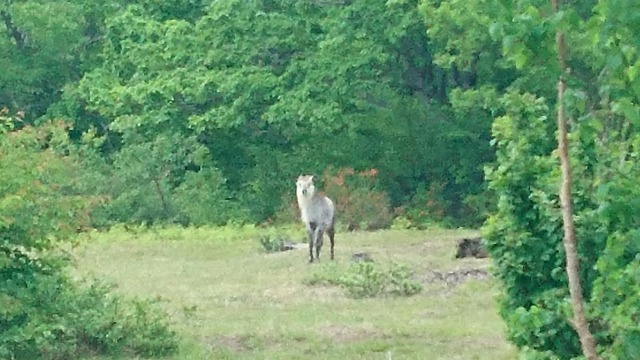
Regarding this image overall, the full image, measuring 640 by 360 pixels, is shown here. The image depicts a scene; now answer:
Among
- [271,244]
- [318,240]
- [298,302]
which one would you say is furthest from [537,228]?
[271,244]

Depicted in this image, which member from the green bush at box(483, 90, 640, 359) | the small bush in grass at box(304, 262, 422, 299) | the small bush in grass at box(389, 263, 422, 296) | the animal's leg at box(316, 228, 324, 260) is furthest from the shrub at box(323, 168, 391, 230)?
the green bush at box(483, 90, 640, 359)

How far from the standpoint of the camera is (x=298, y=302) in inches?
606

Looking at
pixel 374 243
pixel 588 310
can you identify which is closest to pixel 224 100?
pixel 374 243

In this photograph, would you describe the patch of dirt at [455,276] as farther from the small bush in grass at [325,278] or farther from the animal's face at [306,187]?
the animal's face at [306,187]

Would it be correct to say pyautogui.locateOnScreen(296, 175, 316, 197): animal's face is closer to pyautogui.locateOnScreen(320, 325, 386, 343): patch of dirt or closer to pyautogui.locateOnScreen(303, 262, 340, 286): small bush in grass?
pyautogui.locateOnScreen(303, 262, 340, 286): small bush in grass

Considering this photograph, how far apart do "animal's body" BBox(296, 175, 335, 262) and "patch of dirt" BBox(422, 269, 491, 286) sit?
2.26m

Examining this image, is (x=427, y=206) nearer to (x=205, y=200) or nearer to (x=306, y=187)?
(x=205, y=200)

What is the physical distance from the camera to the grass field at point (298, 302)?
12320mm

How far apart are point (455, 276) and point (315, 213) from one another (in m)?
3.15

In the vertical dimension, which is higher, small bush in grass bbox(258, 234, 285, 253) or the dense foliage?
the dense foliage

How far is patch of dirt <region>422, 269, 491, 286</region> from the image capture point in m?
17.6

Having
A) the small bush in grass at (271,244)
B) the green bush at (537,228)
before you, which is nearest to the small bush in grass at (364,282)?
the small bush in grass at (271,244)

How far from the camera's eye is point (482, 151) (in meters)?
34.0

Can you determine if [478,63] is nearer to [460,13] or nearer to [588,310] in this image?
[460,13]
